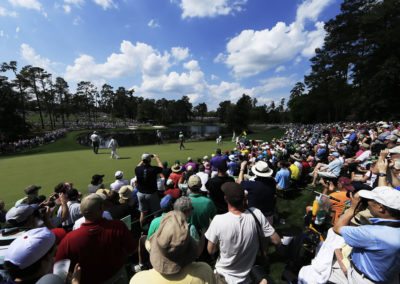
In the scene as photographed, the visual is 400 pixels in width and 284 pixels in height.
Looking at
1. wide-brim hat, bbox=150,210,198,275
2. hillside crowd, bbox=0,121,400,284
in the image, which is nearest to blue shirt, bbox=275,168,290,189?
hillside crowd, bbox=0,121,400,284

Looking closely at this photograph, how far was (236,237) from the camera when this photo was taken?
2.70 meters

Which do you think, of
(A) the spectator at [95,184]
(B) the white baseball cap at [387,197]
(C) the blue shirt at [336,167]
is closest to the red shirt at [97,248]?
(B) the white baseball cap at [387,197]

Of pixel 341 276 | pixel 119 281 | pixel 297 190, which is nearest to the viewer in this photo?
pixel 341 276

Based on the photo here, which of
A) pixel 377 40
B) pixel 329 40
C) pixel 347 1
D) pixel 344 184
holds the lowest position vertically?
pixel 344 184

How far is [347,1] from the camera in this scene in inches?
1497

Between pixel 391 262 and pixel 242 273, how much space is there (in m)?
1.58

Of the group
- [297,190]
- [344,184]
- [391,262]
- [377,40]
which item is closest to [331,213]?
[344,184]

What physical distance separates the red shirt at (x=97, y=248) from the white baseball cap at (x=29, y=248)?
604mm

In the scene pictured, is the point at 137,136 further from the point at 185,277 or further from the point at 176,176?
the point at 185,277

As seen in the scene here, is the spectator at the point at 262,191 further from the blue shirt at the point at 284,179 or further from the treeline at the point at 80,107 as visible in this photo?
the treeline at the point at 80,107

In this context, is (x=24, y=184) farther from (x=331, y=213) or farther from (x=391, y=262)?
(x=391, y=262)

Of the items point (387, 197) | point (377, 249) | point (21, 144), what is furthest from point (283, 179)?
point (21, 144)

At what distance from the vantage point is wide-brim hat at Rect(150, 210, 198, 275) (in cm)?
154

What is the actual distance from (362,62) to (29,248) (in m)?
45.0
